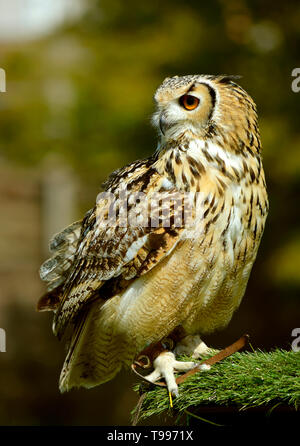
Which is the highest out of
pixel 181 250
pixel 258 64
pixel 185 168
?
pixel 258 64

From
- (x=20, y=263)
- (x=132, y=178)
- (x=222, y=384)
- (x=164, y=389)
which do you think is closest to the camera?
(x=222, y=384)

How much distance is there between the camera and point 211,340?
6.77m

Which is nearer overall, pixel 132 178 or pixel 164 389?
pixel 164 389

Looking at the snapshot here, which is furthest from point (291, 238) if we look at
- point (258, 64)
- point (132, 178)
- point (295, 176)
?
point (132, 178)

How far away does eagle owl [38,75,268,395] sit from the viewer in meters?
2.31

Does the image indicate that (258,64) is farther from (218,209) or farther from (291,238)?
(218,209)

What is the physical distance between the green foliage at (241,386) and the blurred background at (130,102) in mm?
3395

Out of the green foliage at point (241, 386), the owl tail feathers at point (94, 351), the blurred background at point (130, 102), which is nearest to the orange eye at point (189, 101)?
the owl tail feathers at point (94, 351)

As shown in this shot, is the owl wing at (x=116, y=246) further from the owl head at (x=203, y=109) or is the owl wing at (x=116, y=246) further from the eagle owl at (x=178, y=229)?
the owl head at (x=203, y=109)

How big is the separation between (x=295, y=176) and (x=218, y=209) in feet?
11.7

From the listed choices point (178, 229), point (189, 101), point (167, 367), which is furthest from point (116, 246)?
point (189, 101)

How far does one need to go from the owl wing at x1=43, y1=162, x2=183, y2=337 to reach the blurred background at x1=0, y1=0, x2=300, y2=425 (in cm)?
325

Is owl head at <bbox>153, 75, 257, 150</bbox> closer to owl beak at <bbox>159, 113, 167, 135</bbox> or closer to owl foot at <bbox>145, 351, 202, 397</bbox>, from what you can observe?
owl beak at <bbox>159, 113, 167, 135</bbox>

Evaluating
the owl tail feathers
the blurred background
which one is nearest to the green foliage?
the owl tail feathers
